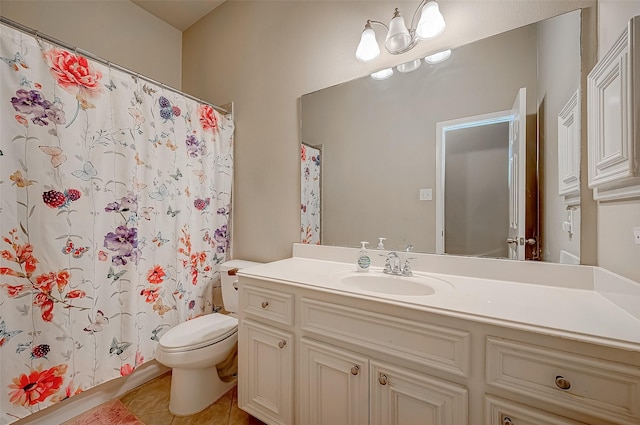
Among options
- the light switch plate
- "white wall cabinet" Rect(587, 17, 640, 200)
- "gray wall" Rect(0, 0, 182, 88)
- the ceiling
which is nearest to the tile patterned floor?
the light switch plate

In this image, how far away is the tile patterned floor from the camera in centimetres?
140

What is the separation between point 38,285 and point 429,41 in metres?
2.18

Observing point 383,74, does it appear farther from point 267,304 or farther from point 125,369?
point 125,369

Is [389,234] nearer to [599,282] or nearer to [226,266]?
[599,282]

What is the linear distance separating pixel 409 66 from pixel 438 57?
139 mm

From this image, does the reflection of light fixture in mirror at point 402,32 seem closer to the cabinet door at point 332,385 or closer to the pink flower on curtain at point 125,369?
the cabinet door at point 332,385

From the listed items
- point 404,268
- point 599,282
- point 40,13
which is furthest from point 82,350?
point 599,282

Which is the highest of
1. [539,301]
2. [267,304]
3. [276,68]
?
[276,68]

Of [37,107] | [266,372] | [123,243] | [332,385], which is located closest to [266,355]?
[266,372]

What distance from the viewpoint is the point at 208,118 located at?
1878mm

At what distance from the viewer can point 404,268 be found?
4.15 ft

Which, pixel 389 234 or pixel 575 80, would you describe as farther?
pixel 389 234

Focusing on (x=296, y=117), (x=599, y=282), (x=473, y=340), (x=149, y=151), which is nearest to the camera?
(x=473, y=340)

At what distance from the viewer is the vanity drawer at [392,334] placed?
80 cm
